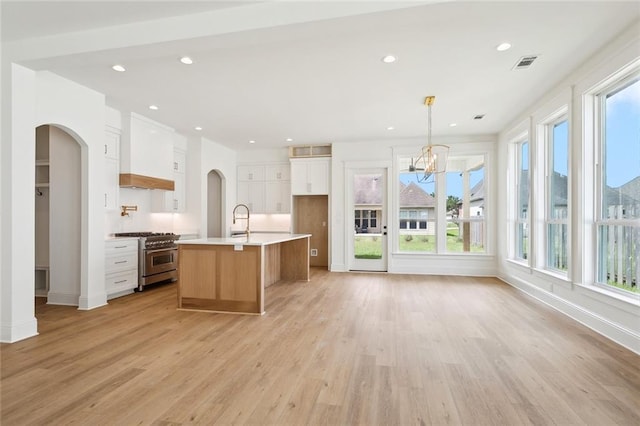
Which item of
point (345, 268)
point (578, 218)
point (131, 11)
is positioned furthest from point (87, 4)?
point (345, 268)

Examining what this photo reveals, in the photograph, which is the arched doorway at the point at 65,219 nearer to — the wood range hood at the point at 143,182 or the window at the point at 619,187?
the wood range hood at the point at 143,182

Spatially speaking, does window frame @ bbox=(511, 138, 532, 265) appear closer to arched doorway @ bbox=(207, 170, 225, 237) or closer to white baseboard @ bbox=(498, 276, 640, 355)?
white baseboard @ bbox=(498, 276, 640, 355)

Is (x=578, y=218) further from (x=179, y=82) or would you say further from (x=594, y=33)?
(x=179, y=82)

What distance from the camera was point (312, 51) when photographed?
3312 millimetres

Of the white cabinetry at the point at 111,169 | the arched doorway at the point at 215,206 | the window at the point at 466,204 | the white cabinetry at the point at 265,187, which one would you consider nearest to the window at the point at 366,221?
the window at the point at 466,204

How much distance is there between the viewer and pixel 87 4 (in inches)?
104

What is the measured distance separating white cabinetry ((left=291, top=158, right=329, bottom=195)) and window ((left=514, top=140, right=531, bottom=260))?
3.77 m

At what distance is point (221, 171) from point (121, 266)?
3333 millimetres

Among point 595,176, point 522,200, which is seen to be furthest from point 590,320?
point 522,200

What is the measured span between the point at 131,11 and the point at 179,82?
1.42m

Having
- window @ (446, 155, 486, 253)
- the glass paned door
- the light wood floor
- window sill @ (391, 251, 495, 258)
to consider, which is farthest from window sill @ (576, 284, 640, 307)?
the glass paned door

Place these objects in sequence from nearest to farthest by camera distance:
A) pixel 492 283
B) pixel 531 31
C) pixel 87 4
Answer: pixel 87 4 < pixel 531 31 < pixel 492 283

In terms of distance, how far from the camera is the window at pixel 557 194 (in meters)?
4.32

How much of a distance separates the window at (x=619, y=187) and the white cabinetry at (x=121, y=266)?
616 centimetres
